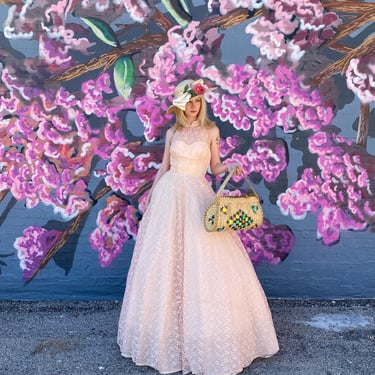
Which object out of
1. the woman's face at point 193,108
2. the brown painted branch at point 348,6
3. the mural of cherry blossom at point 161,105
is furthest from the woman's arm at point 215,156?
the brown painted branch at point 348,6

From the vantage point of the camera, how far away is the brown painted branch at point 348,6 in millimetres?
4355

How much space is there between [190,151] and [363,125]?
175 cm

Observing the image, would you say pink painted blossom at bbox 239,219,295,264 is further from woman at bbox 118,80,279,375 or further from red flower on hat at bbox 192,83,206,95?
red flower on hat at bbox 192,83,206,95

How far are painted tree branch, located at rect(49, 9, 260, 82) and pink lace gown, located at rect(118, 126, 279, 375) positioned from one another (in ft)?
3.99

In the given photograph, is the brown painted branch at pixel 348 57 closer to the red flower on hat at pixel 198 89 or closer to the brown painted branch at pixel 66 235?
the red flower on hat at pixel 198 89

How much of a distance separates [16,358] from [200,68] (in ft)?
8.36

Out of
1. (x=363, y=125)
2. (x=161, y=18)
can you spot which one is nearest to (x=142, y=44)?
(x=161, y=18)

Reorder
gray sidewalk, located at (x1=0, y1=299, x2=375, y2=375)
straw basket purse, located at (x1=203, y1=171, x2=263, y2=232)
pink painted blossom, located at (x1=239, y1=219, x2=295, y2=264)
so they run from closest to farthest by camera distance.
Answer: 1. straw basket purse, located at (x1=203, y1=171, x2=263, y2=232)
2. gray sidewalk, located at (x1=0, y1=299, x2=375, y2=375)
3. pink painted blossom, located at (x1=239, y1=219, x2=295, y2=264)

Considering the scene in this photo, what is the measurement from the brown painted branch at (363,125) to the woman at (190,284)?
5.02 feet

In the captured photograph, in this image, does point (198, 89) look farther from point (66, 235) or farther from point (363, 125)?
point (66, 235)

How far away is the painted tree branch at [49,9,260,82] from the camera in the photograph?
4.36m

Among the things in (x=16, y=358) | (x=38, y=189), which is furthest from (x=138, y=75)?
(x=16, y=358)

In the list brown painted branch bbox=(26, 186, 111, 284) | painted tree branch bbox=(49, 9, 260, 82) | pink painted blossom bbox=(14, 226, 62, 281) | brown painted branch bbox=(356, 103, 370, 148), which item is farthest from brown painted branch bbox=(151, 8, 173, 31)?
pink painted blossom bbox=(14, 226, 62, 281)

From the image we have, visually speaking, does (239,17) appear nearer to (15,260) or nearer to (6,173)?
(6,173)
